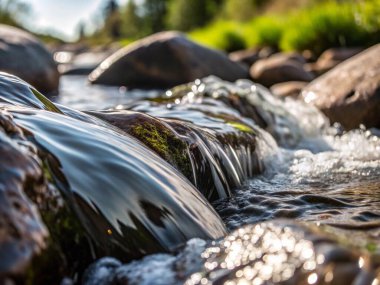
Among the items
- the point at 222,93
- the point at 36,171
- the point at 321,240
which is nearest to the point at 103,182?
the point at 36,171

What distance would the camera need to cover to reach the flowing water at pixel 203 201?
1.29 metres

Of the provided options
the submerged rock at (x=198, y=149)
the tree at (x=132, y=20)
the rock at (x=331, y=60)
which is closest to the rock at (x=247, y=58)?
the rock at (x=331, y=60)

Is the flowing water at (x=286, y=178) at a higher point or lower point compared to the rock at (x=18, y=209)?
lower

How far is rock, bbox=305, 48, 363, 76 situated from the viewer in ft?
31.2

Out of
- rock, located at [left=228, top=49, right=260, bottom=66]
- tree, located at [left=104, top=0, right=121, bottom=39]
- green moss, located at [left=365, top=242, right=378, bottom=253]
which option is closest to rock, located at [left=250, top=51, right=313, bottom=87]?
rock, located at [left=228, top=49, right=260, bottom=66]

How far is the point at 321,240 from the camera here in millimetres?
1244

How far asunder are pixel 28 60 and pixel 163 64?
2254 millimetres

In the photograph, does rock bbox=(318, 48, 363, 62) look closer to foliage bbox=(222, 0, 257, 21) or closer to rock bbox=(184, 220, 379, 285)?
rock bbox=(184, 220, 379, 285)

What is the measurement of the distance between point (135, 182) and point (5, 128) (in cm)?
39

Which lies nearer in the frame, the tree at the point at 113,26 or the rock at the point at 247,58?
the rock at the point at 247,58

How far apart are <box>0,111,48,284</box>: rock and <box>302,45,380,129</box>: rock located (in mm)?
4420

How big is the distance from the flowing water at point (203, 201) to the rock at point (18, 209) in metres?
0.11

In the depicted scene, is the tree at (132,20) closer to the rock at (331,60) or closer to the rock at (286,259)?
→ the rock at (331,60)

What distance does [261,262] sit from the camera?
126 centimetres
